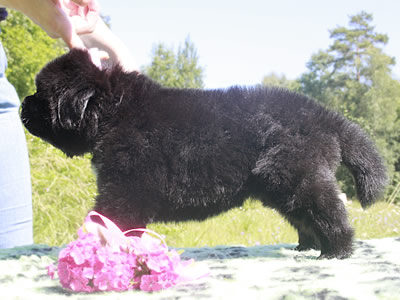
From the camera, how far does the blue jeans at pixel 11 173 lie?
9.75 feet

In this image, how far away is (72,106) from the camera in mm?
2295

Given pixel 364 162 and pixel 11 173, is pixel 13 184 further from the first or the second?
pixel 364 162

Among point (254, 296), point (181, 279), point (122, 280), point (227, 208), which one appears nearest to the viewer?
point (254, 296)

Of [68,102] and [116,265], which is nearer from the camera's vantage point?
[116,265]

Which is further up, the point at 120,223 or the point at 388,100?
the point at 388,100

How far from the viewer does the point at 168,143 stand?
232cm

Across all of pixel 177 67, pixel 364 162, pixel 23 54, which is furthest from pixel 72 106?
pixel 177 67

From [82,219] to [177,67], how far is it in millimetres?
28223

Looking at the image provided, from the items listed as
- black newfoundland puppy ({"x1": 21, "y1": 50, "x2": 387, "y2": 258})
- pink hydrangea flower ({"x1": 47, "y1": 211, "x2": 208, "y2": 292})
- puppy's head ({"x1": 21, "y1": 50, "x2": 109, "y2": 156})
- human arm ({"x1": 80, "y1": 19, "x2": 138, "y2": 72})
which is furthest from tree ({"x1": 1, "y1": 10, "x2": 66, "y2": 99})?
pink hydrangea flower ({"x1": 47, "y1": 211, "x2": 208, "y2": 292})

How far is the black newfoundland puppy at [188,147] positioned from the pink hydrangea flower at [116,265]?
A: 0.41 metres

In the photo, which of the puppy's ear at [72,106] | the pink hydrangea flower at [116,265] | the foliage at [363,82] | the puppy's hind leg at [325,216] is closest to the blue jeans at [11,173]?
the puppy's ear at [72,106]

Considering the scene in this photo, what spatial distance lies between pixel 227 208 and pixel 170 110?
0.60 meters

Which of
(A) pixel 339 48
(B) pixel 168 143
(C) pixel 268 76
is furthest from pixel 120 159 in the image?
(C) pixel 268 76

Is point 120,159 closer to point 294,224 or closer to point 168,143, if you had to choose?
point 168,143
